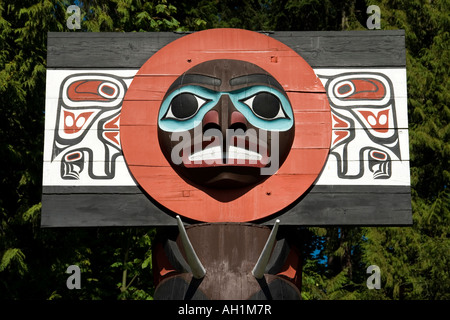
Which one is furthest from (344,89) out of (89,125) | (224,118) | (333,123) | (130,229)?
(130,229)

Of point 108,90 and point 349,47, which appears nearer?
point 108,90

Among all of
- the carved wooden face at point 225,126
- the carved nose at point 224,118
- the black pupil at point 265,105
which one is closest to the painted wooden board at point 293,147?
the carved wooden face at point 225,126

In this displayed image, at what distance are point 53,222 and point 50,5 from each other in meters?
5.86

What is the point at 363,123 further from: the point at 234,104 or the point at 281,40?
the point at 234,104

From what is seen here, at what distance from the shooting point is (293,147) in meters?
6.95

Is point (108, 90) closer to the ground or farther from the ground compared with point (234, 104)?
farther from the ground

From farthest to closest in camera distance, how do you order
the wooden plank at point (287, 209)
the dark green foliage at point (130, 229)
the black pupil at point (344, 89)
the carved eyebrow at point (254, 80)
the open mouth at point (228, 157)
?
the dark green foliage at point (130, 229) < the black pupil at point (344, 89) < the carved eyebrow at point (254, 80) < the wooden plank at point (287, 209) < the open mouth at point (228, 157)

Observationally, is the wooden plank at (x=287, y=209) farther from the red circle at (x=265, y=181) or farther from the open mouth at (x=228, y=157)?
the open mouth at (x=228, y=157)

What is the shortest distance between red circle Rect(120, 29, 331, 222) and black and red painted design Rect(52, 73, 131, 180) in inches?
5.1

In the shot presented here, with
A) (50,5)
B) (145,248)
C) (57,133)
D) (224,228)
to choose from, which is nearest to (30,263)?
(145,248)

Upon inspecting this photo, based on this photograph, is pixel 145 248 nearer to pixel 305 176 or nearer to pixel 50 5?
pixel 50 5

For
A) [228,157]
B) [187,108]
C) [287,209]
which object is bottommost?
[287,209]

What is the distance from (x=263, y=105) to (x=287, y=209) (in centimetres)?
96

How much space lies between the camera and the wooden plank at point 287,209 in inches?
266
